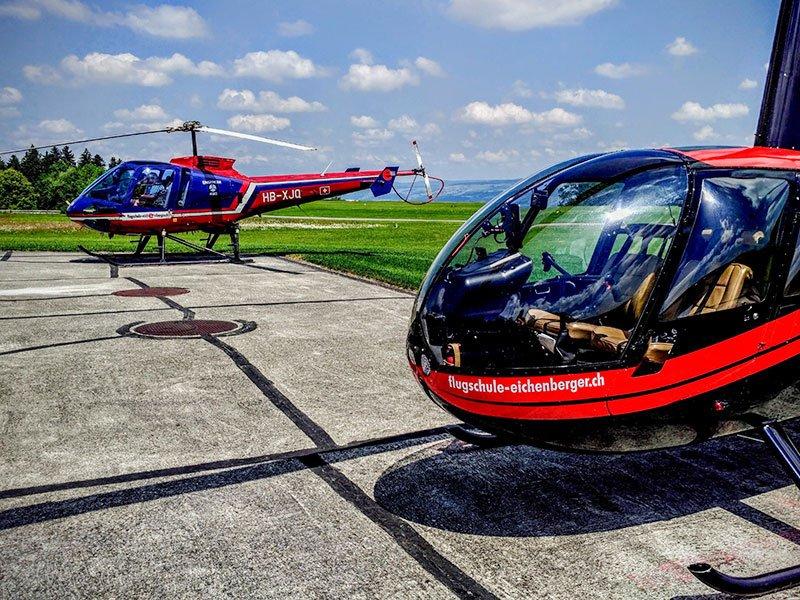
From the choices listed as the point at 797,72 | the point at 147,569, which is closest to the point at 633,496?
the point at 147,569

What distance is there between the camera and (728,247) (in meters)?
3.95

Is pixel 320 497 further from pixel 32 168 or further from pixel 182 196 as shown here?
pixel 32 168

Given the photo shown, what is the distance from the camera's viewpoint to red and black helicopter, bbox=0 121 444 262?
1897cm

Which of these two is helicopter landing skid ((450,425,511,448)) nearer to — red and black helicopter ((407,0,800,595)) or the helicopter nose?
red and black helicopter ((407,0,800,595))

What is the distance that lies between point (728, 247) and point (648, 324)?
2.15 feet

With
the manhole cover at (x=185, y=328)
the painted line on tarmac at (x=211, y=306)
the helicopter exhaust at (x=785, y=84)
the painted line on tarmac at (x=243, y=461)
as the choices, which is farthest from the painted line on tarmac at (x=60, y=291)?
the helicopter exhaust at (x=785, y=84)

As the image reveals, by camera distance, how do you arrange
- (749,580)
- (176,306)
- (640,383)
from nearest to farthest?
(749,580)
(640,383)
(176,306)

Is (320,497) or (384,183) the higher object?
(384,183)

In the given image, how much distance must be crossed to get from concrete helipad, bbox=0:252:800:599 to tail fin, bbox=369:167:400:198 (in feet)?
51.0

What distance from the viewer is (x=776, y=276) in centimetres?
399

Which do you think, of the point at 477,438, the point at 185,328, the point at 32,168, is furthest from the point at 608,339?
the point at 32,168

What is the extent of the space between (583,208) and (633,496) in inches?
72.5

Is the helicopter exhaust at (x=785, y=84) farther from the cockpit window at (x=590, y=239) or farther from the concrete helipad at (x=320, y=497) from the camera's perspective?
the concrete helipad at (x=320, y=497)

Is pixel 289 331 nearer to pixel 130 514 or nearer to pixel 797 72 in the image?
pixel 130 514
